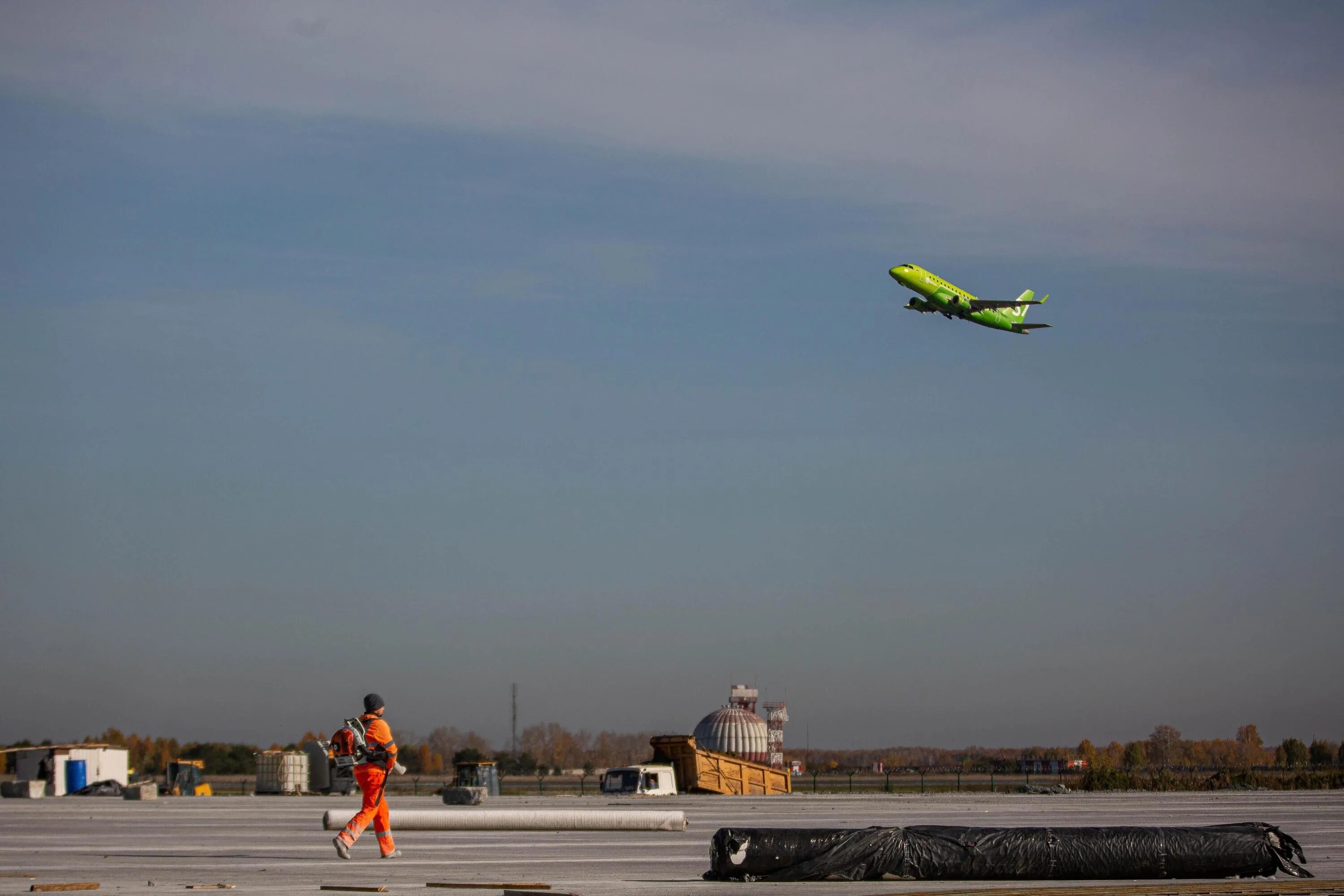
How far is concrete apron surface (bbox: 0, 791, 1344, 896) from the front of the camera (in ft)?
47.6

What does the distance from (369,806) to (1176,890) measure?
31.8ft

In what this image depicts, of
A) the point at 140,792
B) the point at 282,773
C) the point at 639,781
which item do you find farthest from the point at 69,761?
the point at 639,781

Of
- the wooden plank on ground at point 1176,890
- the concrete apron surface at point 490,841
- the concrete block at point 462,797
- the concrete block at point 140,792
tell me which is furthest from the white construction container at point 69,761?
the wooden plank on ground at point 1176,890

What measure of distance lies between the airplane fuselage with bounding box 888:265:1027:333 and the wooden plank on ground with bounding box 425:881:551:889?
57.7 metres

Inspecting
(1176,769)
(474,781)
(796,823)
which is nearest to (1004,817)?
(796,823)

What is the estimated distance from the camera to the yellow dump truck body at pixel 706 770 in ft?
171

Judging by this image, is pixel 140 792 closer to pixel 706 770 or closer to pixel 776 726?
pixel 706 770

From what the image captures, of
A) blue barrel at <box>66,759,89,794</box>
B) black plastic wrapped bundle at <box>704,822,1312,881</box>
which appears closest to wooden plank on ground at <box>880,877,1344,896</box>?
black plastic wrapped bundle at <box>704,822,1312,881</box>

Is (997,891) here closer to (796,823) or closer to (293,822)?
(796,823)

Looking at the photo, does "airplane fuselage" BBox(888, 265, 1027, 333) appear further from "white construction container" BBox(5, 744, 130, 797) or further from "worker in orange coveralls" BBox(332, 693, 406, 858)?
"worker in orange coveralls" BBox(332, 693, 406, 858)

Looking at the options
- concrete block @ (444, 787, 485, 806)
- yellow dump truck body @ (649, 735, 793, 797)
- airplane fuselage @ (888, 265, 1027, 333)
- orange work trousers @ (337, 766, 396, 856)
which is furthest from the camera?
airplane fuselage @ (888, 265, 1027, 333)

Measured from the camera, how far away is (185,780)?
5741 cm

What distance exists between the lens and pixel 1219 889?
1388cm

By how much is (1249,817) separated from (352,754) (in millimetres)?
25753
